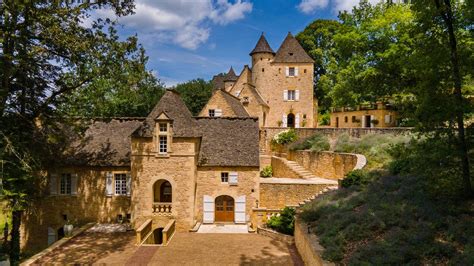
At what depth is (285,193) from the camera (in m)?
20.6

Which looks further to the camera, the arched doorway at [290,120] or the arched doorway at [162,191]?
the arched doorway at [290,120]

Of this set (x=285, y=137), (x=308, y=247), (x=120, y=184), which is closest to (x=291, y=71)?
(x=285, y=137)

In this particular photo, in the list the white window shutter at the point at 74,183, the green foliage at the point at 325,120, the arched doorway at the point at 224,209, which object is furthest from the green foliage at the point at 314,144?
the green foliage at the point at 325,120

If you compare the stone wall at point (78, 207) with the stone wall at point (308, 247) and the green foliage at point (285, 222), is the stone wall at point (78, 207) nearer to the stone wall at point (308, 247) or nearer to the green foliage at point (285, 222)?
the green foliage at point (285, 222)

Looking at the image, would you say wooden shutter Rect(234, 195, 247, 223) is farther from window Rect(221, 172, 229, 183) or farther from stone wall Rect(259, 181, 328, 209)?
window Rect(221, 172, 229, 183)

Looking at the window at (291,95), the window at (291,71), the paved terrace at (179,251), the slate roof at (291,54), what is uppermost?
the slate roof at (291,54)

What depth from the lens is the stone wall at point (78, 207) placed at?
20.2 meters

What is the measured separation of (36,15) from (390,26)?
24920 mm

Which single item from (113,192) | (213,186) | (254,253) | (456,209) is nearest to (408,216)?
(456,209)

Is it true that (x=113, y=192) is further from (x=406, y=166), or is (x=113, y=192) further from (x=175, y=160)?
(x=406, y=166)

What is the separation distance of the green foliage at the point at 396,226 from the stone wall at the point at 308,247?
0.93 ft

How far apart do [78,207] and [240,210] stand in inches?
402

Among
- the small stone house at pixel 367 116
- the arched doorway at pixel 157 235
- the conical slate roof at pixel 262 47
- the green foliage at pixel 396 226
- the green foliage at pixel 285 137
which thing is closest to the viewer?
the green foliage at pixel 396 226

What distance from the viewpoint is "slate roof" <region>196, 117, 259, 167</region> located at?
2084 centimetres
